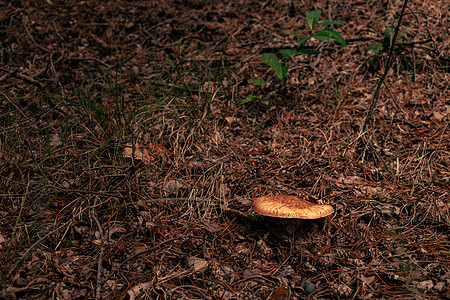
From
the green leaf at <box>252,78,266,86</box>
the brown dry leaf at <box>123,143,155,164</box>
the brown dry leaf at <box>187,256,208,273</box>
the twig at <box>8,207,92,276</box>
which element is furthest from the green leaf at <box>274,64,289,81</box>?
the twig at <box>8,207,92,276</box>

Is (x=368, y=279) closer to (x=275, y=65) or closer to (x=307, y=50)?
(x=275, y=65)

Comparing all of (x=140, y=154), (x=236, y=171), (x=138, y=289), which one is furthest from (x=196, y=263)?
(x=140, y=154)

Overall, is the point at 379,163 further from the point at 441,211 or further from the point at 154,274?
the point at 154,274

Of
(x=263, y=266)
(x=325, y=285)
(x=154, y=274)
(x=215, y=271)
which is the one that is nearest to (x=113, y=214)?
(x=154, y=274)

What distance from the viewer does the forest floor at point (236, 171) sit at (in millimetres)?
2033

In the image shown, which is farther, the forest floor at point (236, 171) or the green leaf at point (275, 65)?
the green leaf at point (275, 65)

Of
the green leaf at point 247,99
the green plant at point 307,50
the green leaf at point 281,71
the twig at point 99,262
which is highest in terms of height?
the green plant at point 307,50

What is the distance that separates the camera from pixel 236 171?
2801mm

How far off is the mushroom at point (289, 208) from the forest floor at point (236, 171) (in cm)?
25

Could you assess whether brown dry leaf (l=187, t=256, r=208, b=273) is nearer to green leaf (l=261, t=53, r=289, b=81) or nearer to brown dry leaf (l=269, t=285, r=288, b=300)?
brown dry leaf (l=269, t=285, r=288, b=300)

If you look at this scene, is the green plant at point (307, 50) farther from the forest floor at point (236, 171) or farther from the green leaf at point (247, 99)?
the forest floor at point (236, 171)

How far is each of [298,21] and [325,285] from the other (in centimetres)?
354

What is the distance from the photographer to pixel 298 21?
4574 mm

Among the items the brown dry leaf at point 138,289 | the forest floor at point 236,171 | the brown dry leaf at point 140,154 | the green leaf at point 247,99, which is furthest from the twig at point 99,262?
the green leaf at point 247,99
